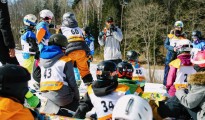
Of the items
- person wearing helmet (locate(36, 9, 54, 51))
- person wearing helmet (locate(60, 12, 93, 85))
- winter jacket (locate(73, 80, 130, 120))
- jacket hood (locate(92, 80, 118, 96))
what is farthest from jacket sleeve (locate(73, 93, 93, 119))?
person wearing helmet (locate(36, 9, 54, 51))

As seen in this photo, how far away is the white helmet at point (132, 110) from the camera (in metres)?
2.35

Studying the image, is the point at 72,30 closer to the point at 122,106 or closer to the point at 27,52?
the point at 27,52

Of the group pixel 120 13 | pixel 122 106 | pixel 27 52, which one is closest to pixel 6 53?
pixel 27 52

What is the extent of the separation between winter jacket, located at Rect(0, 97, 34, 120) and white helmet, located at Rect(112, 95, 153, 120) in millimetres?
746

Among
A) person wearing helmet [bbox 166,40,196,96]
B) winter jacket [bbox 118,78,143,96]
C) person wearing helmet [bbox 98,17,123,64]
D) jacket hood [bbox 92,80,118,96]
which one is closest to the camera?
jacket hood [bbox 92,80,118,96]

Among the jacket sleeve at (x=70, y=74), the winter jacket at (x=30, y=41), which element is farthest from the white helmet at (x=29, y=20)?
the jacket sleeve at (x=70, y=74)

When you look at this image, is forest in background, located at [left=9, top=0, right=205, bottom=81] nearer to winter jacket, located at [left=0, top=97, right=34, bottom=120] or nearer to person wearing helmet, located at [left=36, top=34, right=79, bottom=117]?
person wearing helmet, located at [left=36, top=34, right=79, bottom=117]

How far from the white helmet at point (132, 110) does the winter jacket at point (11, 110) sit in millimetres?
746

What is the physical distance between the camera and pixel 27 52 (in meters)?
7.58

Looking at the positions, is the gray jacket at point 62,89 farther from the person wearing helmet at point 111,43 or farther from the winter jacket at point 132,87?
the person wearing helmet at point 111,43

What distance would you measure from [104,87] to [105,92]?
0.20ft

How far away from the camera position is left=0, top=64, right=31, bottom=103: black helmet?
8.31 ft

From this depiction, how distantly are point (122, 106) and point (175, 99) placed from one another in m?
1.64

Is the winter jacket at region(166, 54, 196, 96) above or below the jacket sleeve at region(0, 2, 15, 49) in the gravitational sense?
below
